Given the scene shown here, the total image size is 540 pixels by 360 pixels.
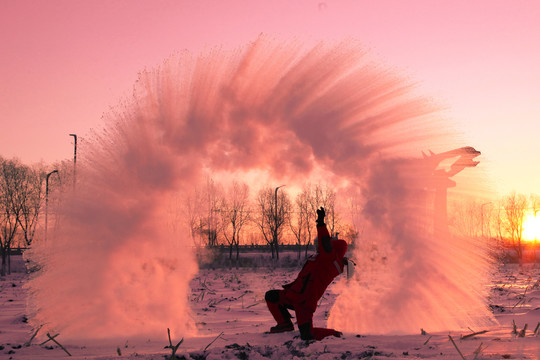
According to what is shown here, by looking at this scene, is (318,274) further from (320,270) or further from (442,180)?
(442,180)

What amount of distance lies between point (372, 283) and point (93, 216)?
187 inches

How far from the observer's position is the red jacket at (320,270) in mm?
6516

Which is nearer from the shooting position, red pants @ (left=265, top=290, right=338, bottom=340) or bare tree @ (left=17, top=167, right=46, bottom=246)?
red pants @ (left=265, top=290, right=338, bottom=340)

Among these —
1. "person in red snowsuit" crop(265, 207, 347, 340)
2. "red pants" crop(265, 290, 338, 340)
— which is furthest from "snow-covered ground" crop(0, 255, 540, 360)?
"person in red snowsuit" crop(265, 207, 347, 340)

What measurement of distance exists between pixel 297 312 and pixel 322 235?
114 cm

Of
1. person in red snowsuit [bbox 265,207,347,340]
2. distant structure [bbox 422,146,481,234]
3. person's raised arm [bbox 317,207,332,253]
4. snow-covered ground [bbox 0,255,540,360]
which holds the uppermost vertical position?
distant structure [bbox 422,146,481,234]

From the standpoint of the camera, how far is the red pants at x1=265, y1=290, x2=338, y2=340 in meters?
6.27

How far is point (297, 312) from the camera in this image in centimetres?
643

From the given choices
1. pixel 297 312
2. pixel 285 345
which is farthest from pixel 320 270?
pixel 285 345

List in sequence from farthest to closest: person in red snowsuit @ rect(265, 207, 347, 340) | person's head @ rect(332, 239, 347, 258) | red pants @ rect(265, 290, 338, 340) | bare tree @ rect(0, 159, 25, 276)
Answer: bare tree @ rect(0, 159, 25, 276), person's head @ rect(332, 239, 347, 258), person in red snowsuit @ rect(265, 207, 347, 340), red pants @ rect(265, 290, 338, 340)

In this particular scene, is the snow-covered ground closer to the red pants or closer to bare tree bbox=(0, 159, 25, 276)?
the red pants

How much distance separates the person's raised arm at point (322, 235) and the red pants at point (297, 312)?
0.82 m

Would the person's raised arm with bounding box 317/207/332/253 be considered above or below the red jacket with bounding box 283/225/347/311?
above

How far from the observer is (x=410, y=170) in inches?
290
